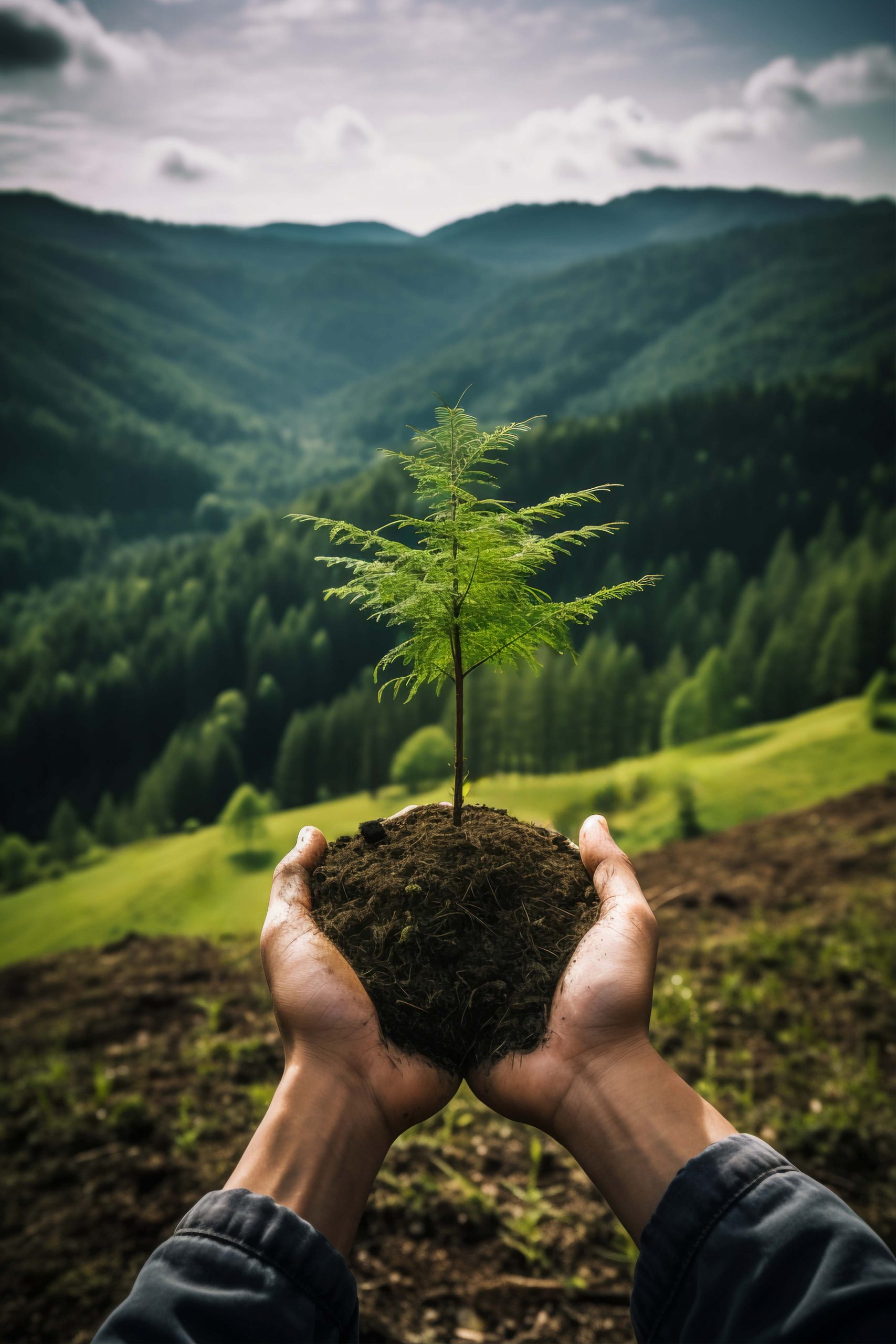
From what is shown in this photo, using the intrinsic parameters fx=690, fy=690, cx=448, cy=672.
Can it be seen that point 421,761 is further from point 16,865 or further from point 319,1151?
point 16,865

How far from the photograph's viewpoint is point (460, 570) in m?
3.26

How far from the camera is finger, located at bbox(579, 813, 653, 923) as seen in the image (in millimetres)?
2916

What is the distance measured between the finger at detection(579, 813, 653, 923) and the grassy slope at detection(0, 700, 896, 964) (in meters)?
8.00

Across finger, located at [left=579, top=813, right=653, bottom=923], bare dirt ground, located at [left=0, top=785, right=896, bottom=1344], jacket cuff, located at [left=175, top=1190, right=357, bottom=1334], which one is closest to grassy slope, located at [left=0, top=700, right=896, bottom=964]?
bare dirt ground, located at [left=0, top=785, right=896, bottom=1344]

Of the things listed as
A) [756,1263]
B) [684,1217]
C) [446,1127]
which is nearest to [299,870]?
[684,1217]

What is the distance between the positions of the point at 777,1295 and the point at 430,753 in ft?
24.0

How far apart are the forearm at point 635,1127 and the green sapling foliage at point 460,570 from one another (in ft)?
4.50

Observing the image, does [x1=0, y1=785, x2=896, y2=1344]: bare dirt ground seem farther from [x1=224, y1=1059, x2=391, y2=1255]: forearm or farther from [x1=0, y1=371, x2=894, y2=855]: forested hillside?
[x1=0, y1=371, x2=894, y2=855]: forested hillside

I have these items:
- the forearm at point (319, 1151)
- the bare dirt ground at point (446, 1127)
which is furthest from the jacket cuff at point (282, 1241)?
the bare dirt ground at point (446, 1127)

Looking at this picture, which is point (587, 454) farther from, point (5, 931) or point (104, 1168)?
point (104, 1168)

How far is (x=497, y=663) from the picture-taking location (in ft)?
11.7

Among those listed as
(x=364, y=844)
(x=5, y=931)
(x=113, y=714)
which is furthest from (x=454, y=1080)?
(x=113, y=714)

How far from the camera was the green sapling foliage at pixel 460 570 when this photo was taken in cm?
317

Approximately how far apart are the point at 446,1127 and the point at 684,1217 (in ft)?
14.5
